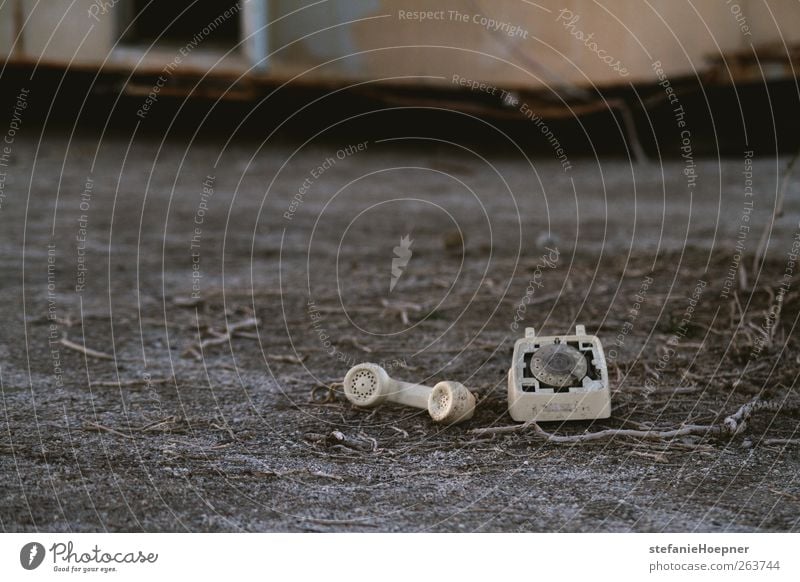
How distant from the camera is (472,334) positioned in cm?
281

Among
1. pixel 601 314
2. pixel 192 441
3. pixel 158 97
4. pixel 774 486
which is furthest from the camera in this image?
pixel 158 97

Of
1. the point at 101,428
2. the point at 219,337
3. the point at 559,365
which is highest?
the point at 559,365

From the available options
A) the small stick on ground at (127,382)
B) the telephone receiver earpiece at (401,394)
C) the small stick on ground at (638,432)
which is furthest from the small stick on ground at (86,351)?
the small stick on ground at (638,432)

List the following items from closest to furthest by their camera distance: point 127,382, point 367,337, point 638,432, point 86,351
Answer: point 638,432
point 127,382
point 86,351
point 367,337

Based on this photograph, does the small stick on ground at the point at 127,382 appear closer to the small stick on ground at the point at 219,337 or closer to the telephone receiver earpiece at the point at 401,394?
the small stick on ground at the point at 219,337

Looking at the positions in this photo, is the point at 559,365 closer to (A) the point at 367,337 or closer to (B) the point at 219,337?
(A) the point at 367,337

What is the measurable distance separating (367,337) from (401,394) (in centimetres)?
63

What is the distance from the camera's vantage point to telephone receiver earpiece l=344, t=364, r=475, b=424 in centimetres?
210

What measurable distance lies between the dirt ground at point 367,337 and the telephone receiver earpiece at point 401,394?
0.13 ft

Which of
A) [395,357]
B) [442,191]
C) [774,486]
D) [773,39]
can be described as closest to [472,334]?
[395,357]

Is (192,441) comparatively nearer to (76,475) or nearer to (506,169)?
(76,475)

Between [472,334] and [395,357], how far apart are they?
27 cm

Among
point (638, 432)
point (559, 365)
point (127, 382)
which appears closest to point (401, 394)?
point (559, 365)

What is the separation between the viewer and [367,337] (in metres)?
2.81
